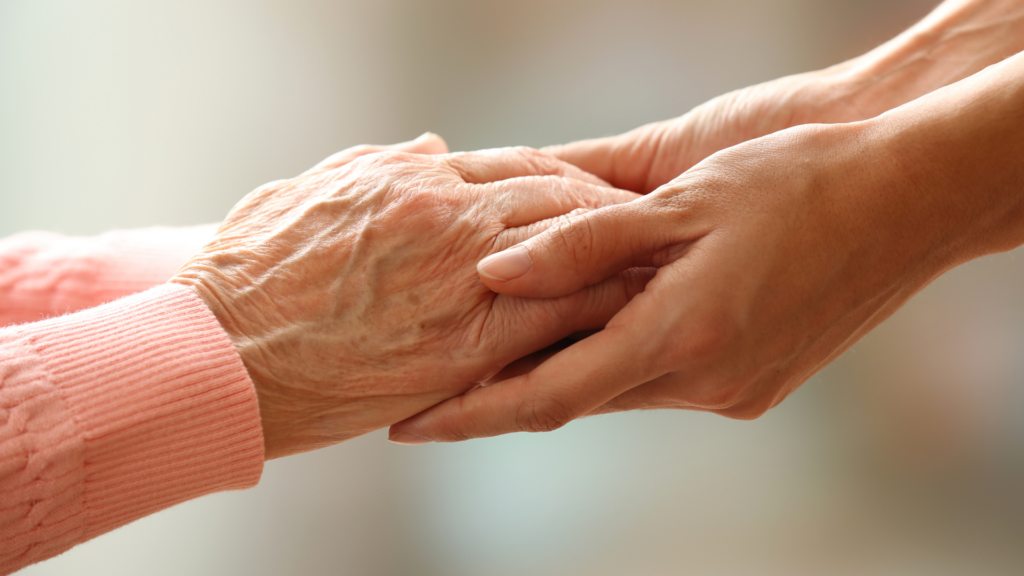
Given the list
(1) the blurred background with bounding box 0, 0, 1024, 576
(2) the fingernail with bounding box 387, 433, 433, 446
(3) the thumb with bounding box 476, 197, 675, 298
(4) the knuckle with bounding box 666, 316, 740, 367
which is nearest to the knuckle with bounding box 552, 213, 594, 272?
(3) the thumb with bounding box 476, 197, 675, 298

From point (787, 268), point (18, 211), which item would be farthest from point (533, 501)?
point (18, 211)

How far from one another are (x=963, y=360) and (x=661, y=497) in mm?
698

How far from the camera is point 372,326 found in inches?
27.9

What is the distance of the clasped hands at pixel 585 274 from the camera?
632 millimetres

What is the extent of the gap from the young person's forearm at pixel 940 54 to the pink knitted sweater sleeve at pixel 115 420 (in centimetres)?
101

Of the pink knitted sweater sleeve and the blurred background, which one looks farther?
the blurred background

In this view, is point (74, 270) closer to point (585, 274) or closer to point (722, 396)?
point (585, 274)

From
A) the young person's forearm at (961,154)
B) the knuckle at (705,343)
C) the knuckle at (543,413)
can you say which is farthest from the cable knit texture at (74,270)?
the young person's forearm at (961,154)

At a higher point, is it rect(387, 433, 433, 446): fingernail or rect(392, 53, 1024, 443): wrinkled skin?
rect(392, 53, 1024, 443): wrinkled skin

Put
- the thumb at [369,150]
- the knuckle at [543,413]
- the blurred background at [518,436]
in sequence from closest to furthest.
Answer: the knuckle at [543,413] → the thumb at [369,150] → the blurred background at [518,436]

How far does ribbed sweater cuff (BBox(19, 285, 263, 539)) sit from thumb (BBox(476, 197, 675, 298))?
284 mm

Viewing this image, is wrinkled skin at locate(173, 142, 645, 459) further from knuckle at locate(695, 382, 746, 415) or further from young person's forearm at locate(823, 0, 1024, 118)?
young person's forearm at locate(823, 0, 1024, 118)

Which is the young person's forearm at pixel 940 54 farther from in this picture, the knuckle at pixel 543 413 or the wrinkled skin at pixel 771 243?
the knuckle at pixel 543 413

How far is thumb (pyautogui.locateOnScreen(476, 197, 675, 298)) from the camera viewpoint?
66 cm
